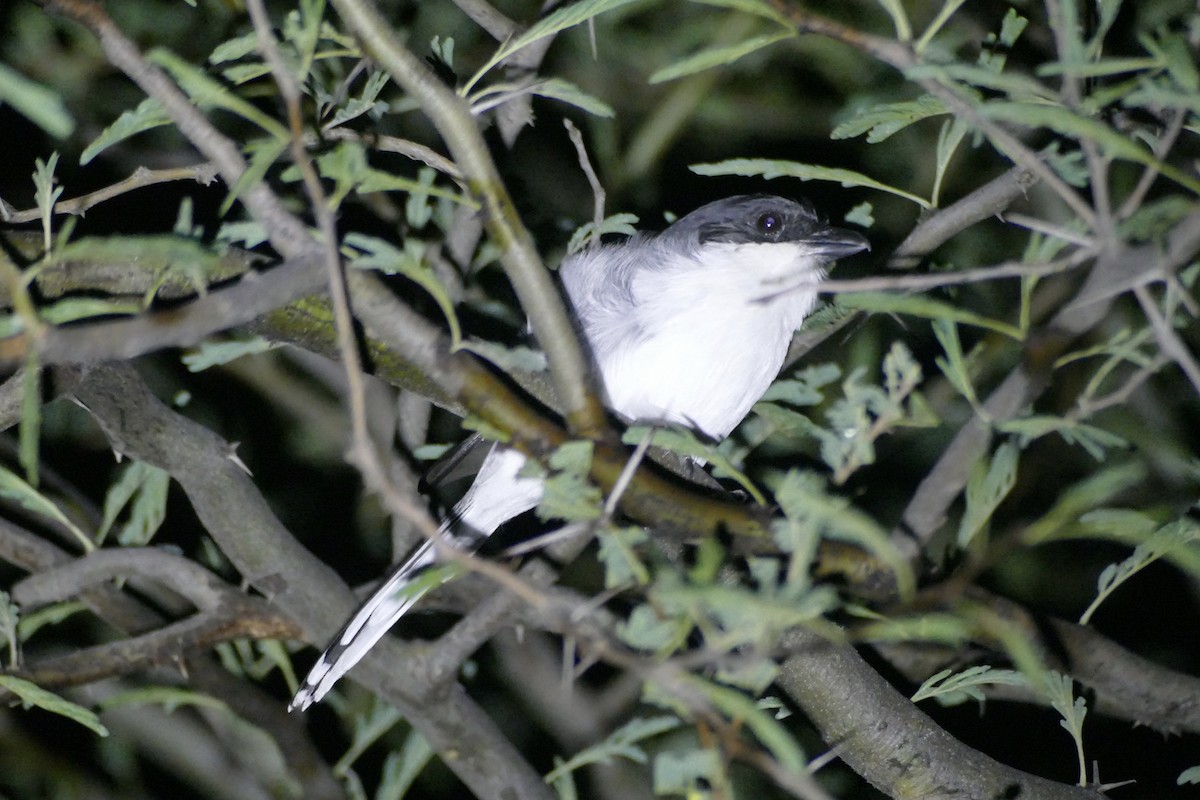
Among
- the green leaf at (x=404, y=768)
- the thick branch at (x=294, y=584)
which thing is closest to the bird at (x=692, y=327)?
the thick branch at (x=294, y=584)

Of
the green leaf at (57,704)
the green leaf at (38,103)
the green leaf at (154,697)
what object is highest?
the green leaf at (38,103)

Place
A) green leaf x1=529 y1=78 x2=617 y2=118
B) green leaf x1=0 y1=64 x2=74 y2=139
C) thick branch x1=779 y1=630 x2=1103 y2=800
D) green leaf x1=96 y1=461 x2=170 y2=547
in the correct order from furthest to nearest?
green leaf x1=96 y1=461 x2=170 y2=547, thick branch x1=779 y1=630 x2=1103 y2=800, green leaf x1=529 y1=78 x2=617 y2=118, green leaf x1=0 y1=64 x2=74 y2=139

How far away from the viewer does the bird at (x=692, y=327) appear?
2391 mm

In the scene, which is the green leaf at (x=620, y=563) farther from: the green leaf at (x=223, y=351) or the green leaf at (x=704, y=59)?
the green leaf at (x=223, y=351)

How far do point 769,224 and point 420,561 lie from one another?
122cm

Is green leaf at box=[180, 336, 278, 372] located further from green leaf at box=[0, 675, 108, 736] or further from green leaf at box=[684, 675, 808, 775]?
green leaf at box=[684, 675, 808, 775]

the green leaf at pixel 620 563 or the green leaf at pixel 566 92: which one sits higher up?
the green leaf at pixel 566 92

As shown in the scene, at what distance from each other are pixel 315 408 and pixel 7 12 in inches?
71.7

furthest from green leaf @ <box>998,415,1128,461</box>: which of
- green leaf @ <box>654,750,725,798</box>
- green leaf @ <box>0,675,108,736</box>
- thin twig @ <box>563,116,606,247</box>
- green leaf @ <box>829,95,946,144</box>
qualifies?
green leaf @ <box>0,675,108,736</box>

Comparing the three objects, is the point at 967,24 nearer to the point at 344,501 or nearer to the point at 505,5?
the point at 505,5

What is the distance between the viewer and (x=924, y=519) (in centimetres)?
143

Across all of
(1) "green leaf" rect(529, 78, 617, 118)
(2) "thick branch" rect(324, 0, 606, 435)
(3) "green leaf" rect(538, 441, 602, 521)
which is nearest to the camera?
(3) "green leaf" rect(538, 441, 602, 521)

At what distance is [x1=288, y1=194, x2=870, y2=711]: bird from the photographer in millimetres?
2391

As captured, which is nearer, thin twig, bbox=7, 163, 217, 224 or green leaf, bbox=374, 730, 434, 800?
thin twig, bbox=7, 163, 217, 224
